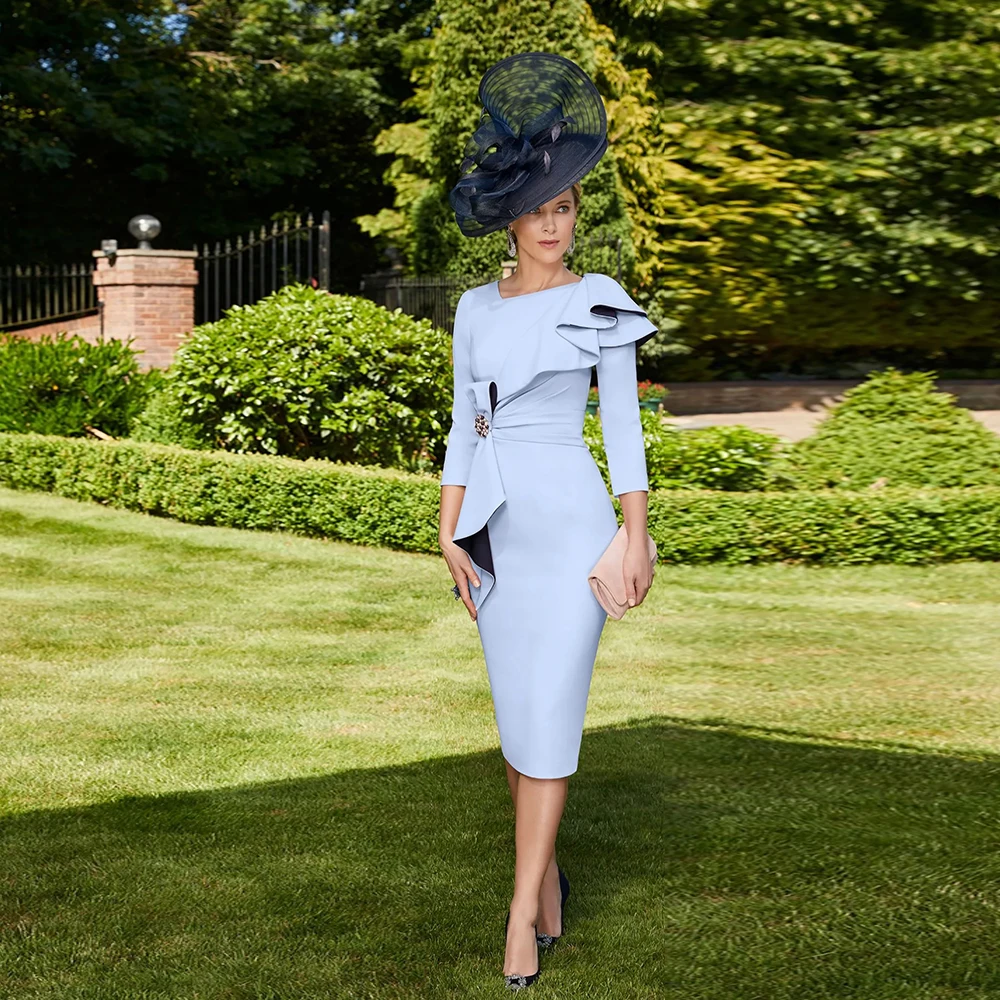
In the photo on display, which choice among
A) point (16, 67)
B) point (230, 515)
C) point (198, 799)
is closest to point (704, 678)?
point (198, 799)

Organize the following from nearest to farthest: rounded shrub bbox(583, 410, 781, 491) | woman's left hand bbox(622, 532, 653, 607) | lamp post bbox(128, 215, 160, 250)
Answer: woman's left hand bbox(622, 532, 653, 607)
rounded shrub bbox(583, 410, 781, 491)
lamp post bbox(128, 215, 160, 250)

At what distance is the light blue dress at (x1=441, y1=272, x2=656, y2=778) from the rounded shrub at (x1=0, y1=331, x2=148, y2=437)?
11.0 meters

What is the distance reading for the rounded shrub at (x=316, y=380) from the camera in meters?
11.8

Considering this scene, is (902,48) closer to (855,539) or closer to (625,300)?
(855,539)

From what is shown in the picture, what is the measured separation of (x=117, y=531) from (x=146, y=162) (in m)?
15.6

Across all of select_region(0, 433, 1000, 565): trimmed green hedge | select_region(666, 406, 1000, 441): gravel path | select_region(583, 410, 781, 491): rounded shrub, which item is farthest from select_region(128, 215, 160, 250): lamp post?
select_region(583, 410, 781, 491): rounded shrub

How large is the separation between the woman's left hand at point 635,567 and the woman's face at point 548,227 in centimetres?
78

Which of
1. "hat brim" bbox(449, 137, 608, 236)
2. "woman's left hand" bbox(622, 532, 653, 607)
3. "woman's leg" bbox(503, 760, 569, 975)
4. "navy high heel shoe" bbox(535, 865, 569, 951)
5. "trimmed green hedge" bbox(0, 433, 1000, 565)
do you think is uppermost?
"hat brim" bbox(449, 137, 608, 236)

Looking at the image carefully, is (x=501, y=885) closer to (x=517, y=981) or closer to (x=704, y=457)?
(x=517, y=981)

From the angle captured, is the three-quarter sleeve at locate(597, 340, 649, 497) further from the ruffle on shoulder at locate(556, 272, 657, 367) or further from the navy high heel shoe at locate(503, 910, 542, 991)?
the navy high heel shoe at locate(503, 910, 542, 991)

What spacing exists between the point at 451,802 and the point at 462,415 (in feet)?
6.07

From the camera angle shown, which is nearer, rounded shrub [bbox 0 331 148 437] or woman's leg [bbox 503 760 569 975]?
woman's leg [bbox 503 760 569 975]

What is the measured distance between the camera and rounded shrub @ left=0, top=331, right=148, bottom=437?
1348 cm

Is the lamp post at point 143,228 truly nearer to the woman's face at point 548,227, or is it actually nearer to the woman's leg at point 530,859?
the woman's face at point 548,227
